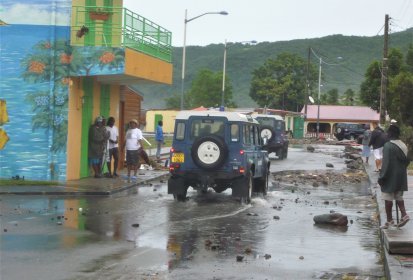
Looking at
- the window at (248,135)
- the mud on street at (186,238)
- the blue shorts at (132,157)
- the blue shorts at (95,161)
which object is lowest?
the mud on street at (186,238)

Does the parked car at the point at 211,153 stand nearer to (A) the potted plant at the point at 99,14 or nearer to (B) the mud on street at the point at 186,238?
(B) the mud on street at the point at 186,238

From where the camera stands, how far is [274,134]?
3769 cm

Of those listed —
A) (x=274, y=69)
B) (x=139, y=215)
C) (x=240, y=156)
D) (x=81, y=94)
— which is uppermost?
(x=274, y=69)

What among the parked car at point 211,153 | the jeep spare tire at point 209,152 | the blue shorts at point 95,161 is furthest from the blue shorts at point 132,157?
the jeep spare tire at point 209,152

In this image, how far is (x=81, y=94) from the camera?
2214 cm

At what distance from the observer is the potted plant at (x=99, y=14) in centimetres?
2227

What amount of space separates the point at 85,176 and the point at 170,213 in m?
8.06

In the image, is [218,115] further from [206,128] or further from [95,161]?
[95,161]

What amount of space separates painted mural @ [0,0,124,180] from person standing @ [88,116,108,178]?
4.81ft

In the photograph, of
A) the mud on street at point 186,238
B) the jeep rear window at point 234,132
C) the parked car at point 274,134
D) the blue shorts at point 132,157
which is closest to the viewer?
the mud on street at point 186,238

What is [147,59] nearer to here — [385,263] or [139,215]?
[139,215]

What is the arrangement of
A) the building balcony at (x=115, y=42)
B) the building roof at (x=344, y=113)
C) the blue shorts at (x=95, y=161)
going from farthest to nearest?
the building roof at (x=344, y=113)
the blue shorts at (x=95, y=161)
the building balcony at (x=115, y=42)

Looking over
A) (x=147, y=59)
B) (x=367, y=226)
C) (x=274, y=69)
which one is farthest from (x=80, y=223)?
(x=274, y=69)

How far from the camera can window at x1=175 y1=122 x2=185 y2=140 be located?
57.0 feet
